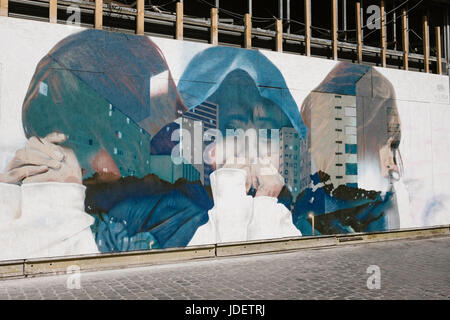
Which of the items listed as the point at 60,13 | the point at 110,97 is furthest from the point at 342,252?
the point at 60,13

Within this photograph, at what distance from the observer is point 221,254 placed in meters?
8.55

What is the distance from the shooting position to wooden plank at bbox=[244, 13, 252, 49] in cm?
911

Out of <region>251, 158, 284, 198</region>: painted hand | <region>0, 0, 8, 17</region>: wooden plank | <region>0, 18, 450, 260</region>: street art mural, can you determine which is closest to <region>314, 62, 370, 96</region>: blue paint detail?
<region>0, 18, 450, 260</region>: street art mural

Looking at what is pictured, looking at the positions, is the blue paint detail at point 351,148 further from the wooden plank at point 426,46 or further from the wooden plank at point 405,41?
the wooden plank at point 426,46

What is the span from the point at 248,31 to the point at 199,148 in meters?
2.88

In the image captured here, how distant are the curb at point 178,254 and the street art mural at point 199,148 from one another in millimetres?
140

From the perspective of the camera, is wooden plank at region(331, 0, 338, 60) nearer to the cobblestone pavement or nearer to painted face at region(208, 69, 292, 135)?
painted face at region(208, 69, 292, 135)

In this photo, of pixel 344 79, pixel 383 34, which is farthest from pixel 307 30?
pixel 383 34

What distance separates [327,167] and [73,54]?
19.5 feet

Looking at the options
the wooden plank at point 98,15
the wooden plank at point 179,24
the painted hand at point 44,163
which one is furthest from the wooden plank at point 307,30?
the painted hand at point 44,163

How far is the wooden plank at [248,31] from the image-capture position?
29.9 ft

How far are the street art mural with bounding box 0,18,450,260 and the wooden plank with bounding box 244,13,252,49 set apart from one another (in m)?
0.28

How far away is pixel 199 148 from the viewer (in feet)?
27.5

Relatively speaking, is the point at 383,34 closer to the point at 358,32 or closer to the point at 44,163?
the point at 358,32
